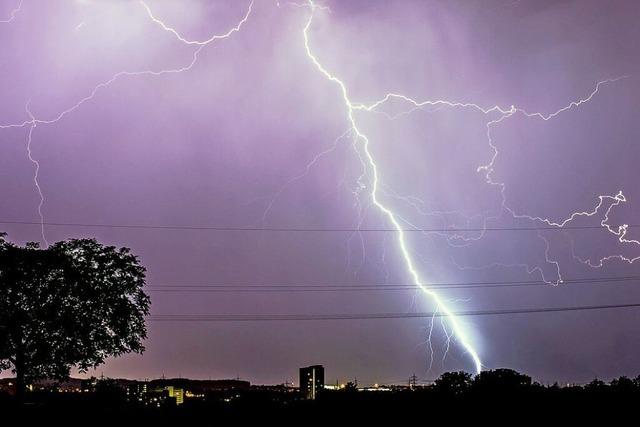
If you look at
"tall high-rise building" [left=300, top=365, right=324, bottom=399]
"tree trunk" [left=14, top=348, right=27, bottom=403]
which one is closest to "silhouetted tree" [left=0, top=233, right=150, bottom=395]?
"tree trunk" [left=14, top=348, right=27, bottom=403]

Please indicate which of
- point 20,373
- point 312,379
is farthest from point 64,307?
point 312,379

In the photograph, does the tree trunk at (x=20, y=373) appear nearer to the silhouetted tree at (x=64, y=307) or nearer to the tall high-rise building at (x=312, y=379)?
the silhouetted tree at (x=64, y=307)

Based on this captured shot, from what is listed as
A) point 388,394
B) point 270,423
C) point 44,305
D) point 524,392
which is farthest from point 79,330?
point 524,392

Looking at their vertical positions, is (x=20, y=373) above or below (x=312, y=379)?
below

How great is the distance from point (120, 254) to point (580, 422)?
17.4 metres

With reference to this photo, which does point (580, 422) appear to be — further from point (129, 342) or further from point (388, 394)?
A: point (129, 342)

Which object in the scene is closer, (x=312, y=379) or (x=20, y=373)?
(x=20, y=373)

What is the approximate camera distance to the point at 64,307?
2453 cm

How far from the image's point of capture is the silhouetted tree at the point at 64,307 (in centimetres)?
2406

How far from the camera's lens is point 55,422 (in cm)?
2344

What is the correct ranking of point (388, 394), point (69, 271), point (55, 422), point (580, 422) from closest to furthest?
1. point (580, 422)
2. point (55, 422)
3. point (69, 271)
4. point (388, 394)

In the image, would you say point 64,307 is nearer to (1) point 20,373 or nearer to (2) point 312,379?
(1) point 20,373

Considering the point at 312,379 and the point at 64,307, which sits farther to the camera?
the point at 312,379

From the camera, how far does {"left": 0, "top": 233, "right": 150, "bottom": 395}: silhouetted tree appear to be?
24.1 m
